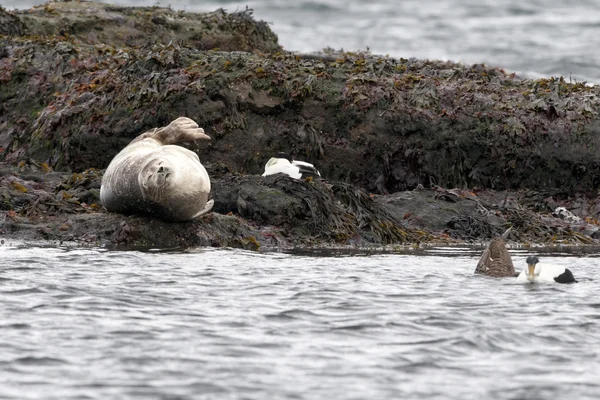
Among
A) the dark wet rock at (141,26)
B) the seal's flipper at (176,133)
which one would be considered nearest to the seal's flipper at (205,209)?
the seal's flipper at (176,133)

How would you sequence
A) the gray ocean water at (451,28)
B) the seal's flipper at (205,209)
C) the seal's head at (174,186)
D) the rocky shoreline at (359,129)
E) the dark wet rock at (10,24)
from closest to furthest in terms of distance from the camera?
the seal's head at (174,186) → the seal's flipper at (205,209) → the rocky shoreline at (359,129) → the dark wet rock at (10,24) → the gray ocean water at (451,28)

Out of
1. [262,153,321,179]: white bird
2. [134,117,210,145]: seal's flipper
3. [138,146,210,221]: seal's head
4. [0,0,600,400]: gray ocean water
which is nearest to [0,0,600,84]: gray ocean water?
[262,153,321,179]: white bird

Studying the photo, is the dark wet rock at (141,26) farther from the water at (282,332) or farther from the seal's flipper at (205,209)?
the water at (282,332)

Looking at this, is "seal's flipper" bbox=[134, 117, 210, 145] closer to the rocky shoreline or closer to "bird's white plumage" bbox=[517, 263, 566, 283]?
the rocky shoreline

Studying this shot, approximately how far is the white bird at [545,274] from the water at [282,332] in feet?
0.38

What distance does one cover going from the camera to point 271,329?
21.8 feet

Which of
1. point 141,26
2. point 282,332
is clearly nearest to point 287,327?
point 282,332

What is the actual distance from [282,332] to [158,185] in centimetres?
427

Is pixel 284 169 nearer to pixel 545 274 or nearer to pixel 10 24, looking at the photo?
pixel 545 274

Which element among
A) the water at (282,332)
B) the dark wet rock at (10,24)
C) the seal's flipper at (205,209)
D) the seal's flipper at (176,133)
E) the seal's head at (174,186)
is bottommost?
the water at (282,332)

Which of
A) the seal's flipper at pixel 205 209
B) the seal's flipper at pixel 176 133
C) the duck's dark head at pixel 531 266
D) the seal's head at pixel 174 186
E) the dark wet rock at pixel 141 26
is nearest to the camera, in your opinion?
the duck's dark head at pixel 531 266

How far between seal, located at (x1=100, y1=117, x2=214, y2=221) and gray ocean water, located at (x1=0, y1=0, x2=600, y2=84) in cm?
2586

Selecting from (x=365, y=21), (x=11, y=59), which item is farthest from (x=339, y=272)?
(x=365, y=21)

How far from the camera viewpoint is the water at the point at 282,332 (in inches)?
213
